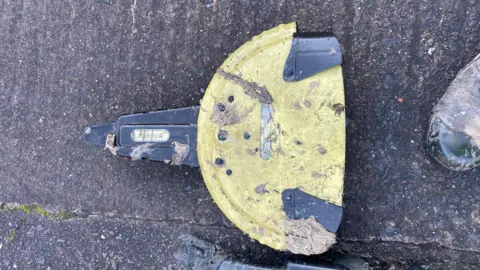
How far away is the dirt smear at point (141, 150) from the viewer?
159cm

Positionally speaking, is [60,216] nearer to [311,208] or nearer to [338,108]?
[311,208]

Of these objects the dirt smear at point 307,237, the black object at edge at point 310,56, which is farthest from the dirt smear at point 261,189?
the black object at edge at point 310,56

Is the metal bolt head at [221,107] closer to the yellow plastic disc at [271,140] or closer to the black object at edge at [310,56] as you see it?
the yellow plastic disc at [271,140]

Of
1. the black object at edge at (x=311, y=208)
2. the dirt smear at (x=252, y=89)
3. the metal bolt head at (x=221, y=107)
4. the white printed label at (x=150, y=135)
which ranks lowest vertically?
the black object at edge at (x=311, y=208)

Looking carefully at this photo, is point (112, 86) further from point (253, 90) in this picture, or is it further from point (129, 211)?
point (253, 90)

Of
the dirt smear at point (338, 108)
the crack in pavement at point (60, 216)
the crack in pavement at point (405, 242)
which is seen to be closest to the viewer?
the dirt smear at point (338, 108)

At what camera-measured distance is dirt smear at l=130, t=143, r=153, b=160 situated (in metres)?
1.59

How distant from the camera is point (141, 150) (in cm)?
159

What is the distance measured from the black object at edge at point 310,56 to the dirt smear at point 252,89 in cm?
8

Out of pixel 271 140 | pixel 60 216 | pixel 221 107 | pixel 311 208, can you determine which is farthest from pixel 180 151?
pixel 60 216

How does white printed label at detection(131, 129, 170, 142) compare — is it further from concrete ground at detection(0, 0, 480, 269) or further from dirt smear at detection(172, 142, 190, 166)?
concrete ground at detection(0, 0, 480, 269)

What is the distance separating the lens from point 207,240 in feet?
5.78

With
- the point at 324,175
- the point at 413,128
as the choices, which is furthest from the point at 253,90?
the point at 413,128

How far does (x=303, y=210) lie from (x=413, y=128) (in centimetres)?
49
